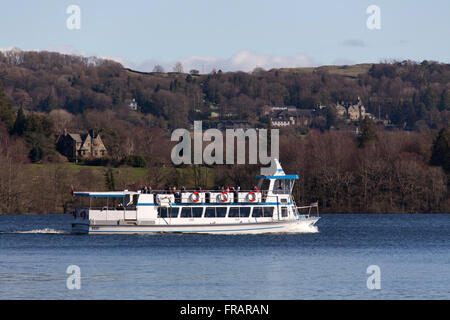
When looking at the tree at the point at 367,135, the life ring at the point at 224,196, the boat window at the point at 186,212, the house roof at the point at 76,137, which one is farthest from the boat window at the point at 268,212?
the house roof at the point at 76,137

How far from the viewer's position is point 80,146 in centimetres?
16350

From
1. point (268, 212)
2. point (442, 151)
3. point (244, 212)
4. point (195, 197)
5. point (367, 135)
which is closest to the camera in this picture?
point (195, 197)

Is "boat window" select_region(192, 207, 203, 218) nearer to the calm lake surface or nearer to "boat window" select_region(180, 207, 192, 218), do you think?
"boat window" select_region(180, 207, 192, 218)

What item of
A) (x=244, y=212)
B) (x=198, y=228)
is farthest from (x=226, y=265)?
(x=244, y=212)

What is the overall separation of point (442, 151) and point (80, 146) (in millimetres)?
69681

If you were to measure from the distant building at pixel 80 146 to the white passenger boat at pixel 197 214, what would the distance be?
83.2m

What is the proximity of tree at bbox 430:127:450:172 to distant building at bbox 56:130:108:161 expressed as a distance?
61.0 meters

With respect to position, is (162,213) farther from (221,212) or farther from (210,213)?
(221,212)

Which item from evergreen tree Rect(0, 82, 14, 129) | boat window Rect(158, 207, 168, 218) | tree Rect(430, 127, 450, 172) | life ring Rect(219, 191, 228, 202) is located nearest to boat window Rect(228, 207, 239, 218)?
life ring Rect(219, 191, 228, 202)

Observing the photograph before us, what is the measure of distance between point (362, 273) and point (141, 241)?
85.5ft

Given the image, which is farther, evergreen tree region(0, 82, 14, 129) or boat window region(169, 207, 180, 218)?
evergreen tree region(0, 82, 14, 129)

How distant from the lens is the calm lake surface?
41625 millimetres

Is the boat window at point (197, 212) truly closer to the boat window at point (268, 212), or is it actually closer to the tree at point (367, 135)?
the boat window at point (268, 212)

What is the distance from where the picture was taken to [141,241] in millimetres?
70000
